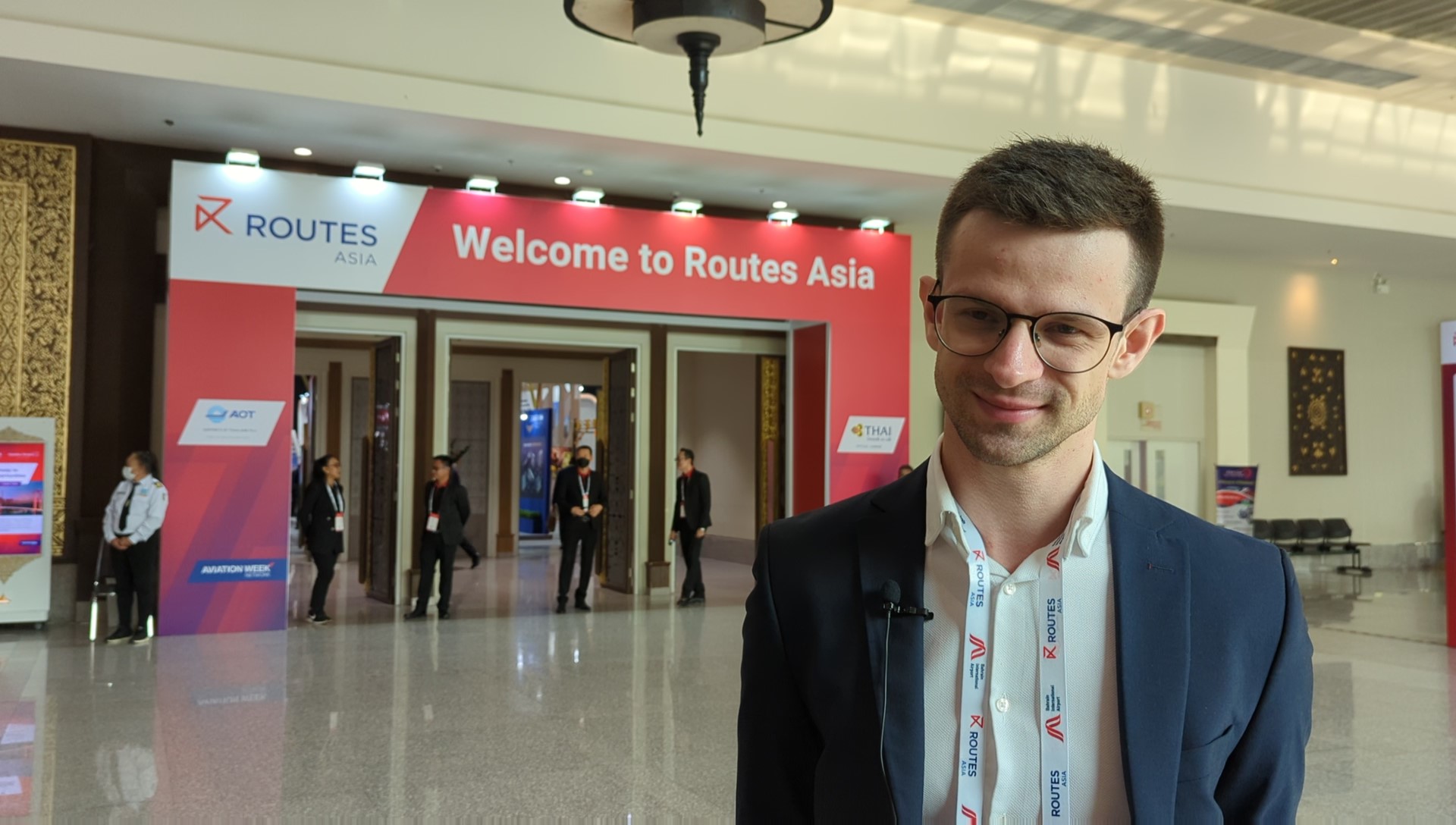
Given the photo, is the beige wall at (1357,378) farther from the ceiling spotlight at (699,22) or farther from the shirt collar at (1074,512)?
the shirt collar at (1074,512)

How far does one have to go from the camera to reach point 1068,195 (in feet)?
4.65

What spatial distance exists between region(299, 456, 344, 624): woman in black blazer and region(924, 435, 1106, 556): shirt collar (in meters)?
10.7

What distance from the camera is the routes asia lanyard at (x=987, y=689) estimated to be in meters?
1.46

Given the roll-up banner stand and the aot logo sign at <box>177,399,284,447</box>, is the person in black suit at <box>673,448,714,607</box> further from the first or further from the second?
the roll-up banner stand

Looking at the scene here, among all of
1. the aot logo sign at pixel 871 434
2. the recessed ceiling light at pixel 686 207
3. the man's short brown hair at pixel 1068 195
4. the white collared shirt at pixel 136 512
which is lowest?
the white collared shirt at pixel 136 512

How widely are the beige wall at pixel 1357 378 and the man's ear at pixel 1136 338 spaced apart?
16717 millimetres

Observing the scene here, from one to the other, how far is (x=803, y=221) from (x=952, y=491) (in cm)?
1309

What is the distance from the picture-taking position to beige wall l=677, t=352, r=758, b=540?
19.3 m

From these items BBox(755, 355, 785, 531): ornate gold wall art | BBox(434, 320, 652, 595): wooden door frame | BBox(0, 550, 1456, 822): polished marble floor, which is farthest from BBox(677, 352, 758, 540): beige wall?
BBox(0, 550, 1456, 822): polished marble floor

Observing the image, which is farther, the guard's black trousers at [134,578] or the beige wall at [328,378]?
the beige wall at [328,378]

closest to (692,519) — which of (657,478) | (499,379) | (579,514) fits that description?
(657,478)

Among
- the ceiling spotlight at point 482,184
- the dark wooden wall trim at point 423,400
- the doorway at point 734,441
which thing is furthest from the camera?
the doorway at point 734,441

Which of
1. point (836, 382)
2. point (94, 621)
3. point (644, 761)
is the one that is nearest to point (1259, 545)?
point (644, 761)

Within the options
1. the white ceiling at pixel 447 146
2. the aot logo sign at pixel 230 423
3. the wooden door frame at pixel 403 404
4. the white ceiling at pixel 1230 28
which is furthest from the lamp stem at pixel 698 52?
the aot logo sign at pixel 230 423
